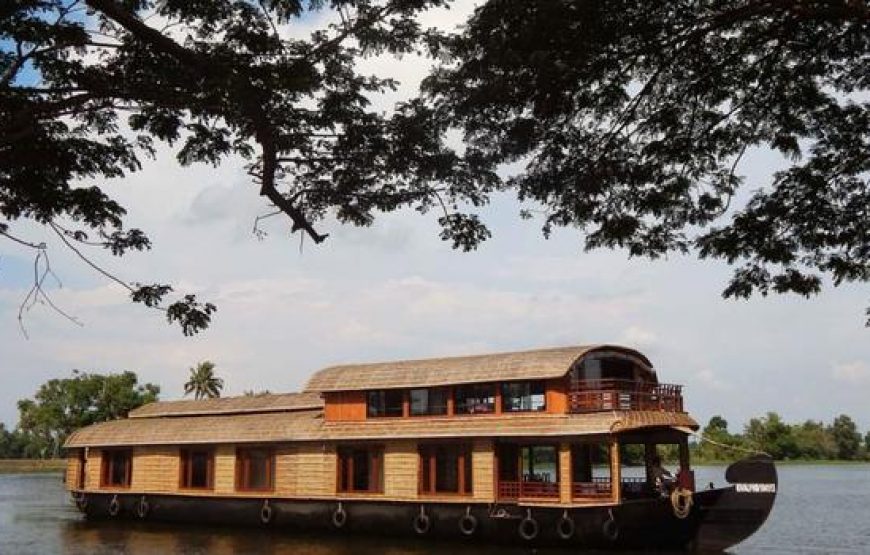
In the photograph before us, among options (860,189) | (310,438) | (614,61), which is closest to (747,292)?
(860,189)

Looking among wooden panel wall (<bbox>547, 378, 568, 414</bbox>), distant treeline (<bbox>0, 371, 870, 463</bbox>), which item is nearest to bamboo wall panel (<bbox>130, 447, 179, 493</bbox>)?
wooden panel wall (<bbox>547, 378, 568, 414</bbox>)

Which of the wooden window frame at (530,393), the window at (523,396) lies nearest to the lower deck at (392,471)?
the wooden window frame at (530,393)

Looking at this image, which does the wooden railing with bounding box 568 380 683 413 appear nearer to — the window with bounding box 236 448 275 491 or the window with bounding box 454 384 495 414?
the window with bounding box 454 384 495 414

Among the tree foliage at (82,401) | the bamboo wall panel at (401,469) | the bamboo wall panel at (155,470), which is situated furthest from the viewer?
the tree foliage at (82,401)

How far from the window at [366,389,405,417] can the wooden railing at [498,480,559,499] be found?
3685mm

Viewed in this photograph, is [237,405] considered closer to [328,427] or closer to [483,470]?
[328,427]

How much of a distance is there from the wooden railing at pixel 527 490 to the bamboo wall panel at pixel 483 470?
0.90ft

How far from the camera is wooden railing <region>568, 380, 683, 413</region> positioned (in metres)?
19.5

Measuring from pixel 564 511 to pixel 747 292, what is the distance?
1012 centimetres

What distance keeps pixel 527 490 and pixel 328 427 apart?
6.16 metres

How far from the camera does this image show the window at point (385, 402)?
22625 millimetres

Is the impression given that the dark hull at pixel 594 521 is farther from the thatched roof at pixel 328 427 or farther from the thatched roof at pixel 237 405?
the thatched roof at pixel 237 405

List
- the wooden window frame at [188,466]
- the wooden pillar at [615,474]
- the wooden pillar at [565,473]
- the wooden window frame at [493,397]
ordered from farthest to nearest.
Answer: the wooden window frame at [188,466] → the wooden window frame at [493,397] → the wooden pillar at [565,473] → the wooden pillar at [615,474]

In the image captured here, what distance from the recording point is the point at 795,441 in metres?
93.9
